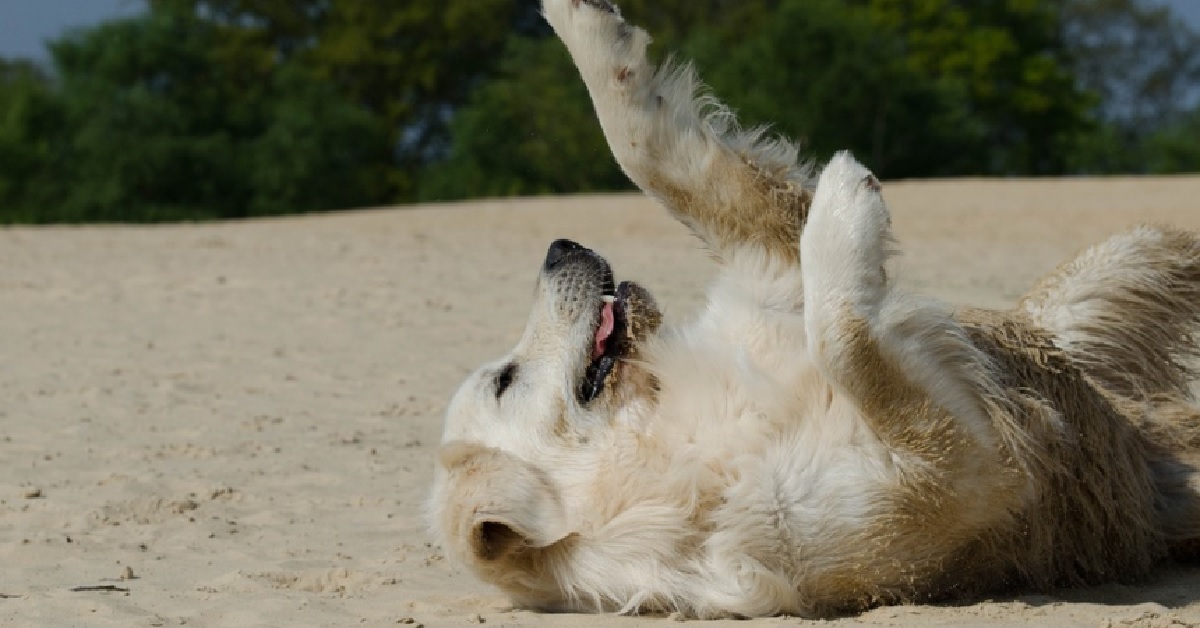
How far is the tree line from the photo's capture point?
146ft

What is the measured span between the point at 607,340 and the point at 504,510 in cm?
81

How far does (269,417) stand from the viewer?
779 centimetres

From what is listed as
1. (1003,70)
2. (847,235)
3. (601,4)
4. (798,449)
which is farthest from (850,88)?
(798,449)

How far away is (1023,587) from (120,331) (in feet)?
26.6

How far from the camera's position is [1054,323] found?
17.6 feet

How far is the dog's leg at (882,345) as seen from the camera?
4016mm

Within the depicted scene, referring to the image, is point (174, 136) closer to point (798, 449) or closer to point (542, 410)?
point (542, 410)

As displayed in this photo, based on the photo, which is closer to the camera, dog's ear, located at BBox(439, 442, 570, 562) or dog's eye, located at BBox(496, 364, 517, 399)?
dog's ear, located at BBox(439, 442, 570, 562)

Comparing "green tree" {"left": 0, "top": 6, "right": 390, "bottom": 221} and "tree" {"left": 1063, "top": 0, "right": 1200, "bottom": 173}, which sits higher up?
"tree" {"left": 1063, "top": 0, "right": 1200, "bottom": 173}

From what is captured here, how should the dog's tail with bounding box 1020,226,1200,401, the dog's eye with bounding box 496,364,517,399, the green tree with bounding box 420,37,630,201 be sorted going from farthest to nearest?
1. the green tree with bounding box 420,37,630,201
2. the dog's tail with bounding box 1020,226,1200,401
3. the dog's eye with bounding box 496,364,517,399

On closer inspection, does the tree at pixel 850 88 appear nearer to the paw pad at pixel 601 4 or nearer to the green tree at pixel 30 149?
the green tree at pixel 30 149

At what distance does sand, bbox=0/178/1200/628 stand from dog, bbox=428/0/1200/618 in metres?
0.14

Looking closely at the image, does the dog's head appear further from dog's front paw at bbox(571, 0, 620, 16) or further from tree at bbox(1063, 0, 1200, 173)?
tree at bbox(1063, 0, 1200, 173)

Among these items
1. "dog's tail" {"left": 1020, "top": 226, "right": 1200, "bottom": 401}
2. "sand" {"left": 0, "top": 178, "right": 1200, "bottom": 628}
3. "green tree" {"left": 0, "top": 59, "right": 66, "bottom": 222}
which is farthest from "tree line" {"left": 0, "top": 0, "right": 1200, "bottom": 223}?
"dog's tail" {"left": 1020, "top": 226, "right": 1200, "bottom": 401}
